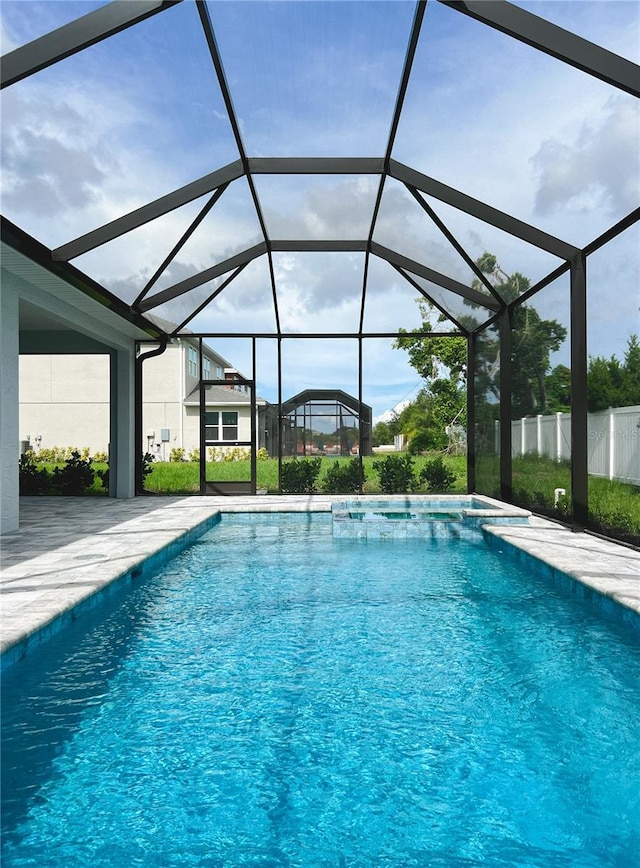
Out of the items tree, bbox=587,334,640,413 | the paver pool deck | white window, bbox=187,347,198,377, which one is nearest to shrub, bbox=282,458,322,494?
the paver pool deck

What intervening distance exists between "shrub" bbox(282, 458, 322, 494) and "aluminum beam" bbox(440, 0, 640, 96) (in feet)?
29.0

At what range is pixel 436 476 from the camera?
1298 centimetres

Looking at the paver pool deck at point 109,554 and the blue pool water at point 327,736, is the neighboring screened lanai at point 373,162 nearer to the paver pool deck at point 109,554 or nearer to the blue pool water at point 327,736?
the paver pool deck at point 109,554

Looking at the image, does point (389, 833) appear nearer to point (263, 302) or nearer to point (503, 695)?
point (503, 695)

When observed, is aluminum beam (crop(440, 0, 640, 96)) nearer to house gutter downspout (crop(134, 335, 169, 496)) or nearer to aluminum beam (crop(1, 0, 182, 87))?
aluminum beam (crop(1, 0, 182, 87))

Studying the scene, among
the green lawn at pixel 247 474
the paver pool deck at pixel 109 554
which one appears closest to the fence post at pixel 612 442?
the paver pool deck at pixel 109 554

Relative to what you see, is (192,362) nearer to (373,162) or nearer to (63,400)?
(63,400)

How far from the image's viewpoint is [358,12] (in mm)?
6156

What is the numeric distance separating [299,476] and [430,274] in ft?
14.8

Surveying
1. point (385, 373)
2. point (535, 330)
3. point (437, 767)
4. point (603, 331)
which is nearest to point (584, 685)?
point (437, 767)

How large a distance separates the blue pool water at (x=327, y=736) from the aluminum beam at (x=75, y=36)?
3.90 metres

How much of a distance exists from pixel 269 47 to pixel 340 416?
7.93m

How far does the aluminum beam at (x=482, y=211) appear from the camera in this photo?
7.64 metres

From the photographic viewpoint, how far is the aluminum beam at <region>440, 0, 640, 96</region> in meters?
4.84
